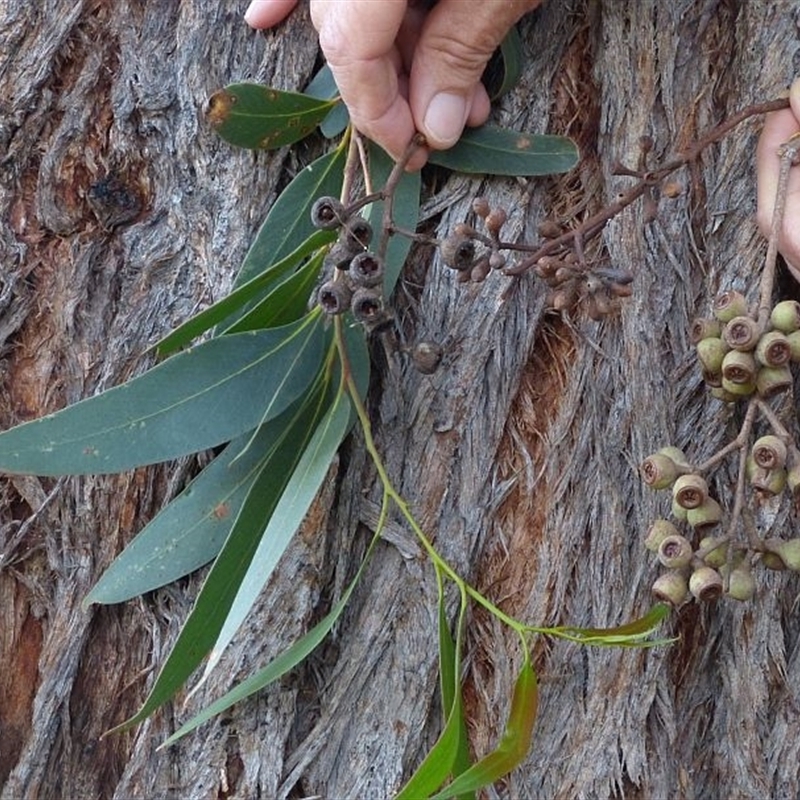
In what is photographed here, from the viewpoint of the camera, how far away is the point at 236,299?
4.50 feet

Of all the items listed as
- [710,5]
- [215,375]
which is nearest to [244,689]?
[215,375]

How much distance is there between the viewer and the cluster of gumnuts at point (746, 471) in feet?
3.70

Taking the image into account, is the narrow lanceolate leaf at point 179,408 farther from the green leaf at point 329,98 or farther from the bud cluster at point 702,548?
the bud cluster at point 702,548

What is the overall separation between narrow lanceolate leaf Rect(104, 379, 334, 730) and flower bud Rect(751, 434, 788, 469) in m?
0.58

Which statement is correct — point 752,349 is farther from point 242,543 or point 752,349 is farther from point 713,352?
point 242,543

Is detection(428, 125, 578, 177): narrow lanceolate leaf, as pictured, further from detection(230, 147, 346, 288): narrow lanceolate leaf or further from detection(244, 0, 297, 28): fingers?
detection(244, 0, 297, 28): fingers

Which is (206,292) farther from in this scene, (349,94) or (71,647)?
(71,647)

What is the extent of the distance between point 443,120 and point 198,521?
2.04 feet

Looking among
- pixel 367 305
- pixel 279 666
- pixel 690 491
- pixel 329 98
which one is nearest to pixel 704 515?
pixel 690 491

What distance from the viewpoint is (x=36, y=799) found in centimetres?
144

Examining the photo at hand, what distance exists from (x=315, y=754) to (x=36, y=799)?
39cm

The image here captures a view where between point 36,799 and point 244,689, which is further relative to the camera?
point 36,799

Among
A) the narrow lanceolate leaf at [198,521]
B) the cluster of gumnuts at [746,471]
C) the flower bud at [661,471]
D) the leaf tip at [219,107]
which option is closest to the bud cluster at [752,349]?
the cluster of gumnuts at [746,471]

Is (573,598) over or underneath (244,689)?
underneath
